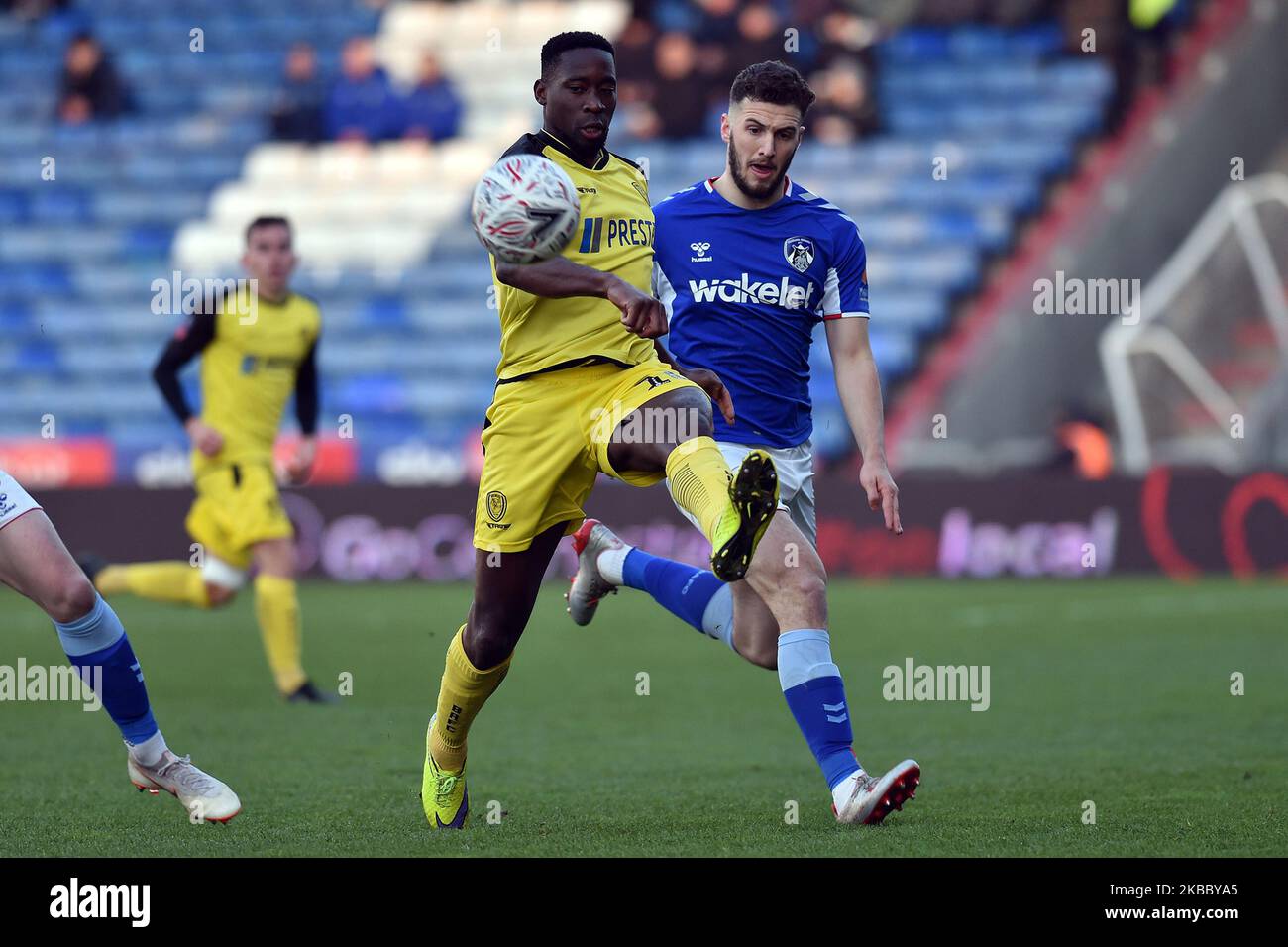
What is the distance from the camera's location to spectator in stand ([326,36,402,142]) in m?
23.0

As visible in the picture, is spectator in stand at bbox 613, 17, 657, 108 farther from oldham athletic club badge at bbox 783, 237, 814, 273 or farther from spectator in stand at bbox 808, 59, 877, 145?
oldham athletic club badge at bbox 783, 237, 814, 273

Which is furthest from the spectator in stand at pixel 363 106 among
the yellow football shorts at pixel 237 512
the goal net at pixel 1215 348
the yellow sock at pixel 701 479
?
the yellow sock at pixel 701 479

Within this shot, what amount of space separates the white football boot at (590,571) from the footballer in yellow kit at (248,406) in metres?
3.27

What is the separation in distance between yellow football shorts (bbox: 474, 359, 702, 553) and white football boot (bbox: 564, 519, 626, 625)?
4.27 ft

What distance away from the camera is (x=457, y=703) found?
568cm

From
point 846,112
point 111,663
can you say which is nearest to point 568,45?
point 111,663

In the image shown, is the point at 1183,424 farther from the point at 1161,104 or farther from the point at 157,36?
the point at 157,36

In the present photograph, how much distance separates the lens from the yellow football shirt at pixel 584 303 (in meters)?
5.46

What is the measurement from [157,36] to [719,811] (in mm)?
20995

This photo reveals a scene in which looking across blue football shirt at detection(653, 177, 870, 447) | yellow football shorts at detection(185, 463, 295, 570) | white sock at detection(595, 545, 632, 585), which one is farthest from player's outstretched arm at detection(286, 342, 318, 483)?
blue football shirt at detection(653, 177, 870, 447)

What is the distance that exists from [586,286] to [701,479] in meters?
0.63

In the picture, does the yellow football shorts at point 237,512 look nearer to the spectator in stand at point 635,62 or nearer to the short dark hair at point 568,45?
the short dark hair at point 568,45

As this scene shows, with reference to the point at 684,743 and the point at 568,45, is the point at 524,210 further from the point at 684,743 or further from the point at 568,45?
the point at 684,743
